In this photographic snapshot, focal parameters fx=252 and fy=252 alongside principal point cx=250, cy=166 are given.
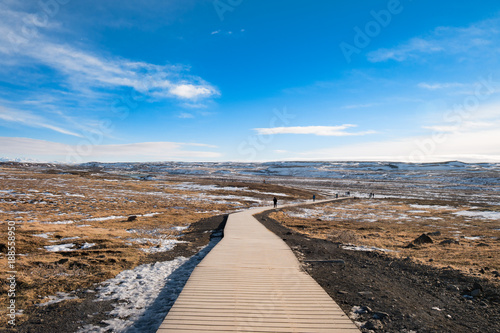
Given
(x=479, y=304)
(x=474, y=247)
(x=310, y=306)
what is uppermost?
(x=310, y=306)

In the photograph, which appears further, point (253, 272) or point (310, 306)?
point (253, 272)

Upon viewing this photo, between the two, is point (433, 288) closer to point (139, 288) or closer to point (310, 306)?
point (310, 306)

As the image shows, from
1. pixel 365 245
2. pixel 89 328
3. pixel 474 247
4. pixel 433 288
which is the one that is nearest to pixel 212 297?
pixel 89 328

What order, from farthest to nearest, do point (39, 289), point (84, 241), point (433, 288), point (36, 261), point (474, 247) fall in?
1. point (474, 247)
2. point (84, 241)
3. point (36, 261)
4. point (433, 288)
5. point (39, 289)

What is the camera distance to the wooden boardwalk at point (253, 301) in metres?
5.38

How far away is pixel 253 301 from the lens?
6.50 metres

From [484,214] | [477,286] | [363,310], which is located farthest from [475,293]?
[484,214]

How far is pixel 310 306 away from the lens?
6305 mm

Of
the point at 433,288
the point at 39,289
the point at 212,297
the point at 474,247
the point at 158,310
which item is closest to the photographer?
the point at 212,297

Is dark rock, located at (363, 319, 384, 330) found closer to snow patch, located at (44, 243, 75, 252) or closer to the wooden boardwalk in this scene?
the wooden boardwalk

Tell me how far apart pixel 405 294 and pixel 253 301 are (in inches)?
210

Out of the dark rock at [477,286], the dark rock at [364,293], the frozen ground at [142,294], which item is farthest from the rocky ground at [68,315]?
the dark rock at [477,286]

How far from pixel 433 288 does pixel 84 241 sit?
1657 centimetres

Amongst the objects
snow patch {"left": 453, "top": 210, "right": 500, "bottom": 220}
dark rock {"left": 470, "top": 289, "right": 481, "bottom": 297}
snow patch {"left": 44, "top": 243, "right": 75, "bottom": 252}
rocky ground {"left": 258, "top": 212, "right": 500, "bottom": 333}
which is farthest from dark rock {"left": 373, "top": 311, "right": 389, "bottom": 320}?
snow patch {"left": 453, "top": 210, "right": 500, "bottom": 220}
